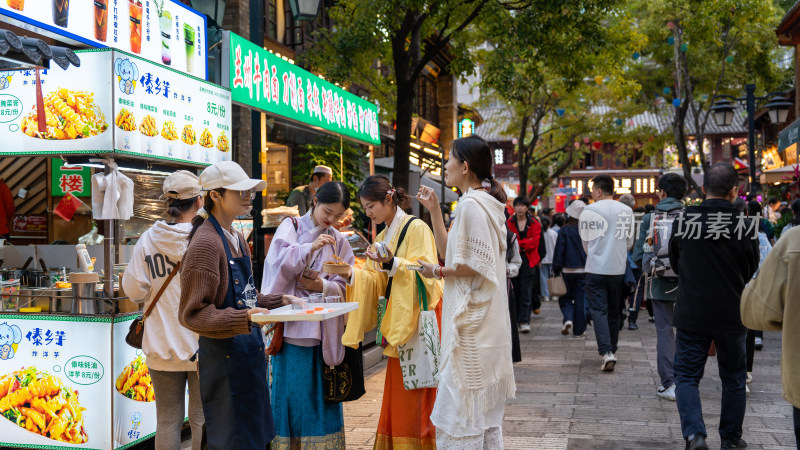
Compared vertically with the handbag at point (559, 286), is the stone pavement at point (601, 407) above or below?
below

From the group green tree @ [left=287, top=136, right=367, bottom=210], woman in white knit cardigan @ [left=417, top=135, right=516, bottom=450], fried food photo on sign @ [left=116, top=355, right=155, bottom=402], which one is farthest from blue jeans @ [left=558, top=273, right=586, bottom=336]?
woman in white knit cardigan @ [left=417, top=135, right=516, bottom=450]

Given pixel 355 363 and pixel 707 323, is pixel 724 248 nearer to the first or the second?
pixel 707 323

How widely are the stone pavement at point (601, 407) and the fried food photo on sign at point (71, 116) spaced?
3.12 metres

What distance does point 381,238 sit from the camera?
4.99 meters

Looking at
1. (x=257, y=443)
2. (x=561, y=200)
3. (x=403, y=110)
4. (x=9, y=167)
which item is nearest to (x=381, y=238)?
(x=257, y=443)

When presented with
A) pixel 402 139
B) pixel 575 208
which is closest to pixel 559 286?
pixel 575 208

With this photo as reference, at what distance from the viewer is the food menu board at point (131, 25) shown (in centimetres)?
498

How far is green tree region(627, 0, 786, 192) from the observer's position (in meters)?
20.6

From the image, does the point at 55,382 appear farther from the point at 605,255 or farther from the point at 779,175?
the point at 779,175

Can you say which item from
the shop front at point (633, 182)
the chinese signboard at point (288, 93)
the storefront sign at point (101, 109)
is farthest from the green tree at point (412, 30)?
the shop front at point (633, 182)

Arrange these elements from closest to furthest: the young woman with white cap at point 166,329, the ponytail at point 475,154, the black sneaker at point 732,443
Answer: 1. the ponytail at point 475,154
2. the young woman with white cap at point 166,329
3. the black sneaker at point 732,443

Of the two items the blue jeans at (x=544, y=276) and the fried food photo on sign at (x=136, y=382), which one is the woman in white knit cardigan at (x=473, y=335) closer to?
the fried food photo on sign at (x=136, y=382)

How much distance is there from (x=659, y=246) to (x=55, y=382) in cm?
547

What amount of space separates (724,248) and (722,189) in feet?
1.50
